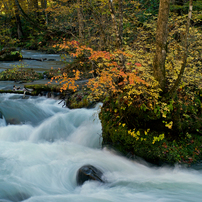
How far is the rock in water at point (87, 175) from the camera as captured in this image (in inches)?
193

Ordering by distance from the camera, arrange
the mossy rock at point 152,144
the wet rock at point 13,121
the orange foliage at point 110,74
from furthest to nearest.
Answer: the wet rock at point 13,121 < the mossy rock at point 152,144 < the orange foliage at point 110,74

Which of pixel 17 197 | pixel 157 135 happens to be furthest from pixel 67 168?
pixel 157 135

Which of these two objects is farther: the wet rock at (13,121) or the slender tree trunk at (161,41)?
the wet rock at (13,121)

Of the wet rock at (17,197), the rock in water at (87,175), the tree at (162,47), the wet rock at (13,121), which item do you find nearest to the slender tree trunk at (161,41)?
the tree at (162,47)

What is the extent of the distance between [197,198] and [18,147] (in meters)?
5.57

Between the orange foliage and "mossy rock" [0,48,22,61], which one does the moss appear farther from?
"mossy rock" [0,48,22,61]

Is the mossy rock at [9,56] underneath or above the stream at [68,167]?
above

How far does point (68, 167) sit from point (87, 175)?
1.10 meters

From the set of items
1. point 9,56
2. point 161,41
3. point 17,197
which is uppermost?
point 161,41

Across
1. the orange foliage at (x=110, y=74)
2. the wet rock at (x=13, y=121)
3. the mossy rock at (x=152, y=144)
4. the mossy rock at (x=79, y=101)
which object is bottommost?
the wet rock at (x=13, y=121)

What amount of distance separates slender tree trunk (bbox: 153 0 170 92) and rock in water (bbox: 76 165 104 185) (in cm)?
283

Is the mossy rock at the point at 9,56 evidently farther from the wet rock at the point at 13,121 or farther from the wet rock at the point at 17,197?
the wet rock at the point at 17,197

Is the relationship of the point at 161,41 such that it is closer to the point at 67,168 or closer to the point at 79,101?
the point at 67,168

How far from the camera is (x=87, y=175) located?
4.91m
